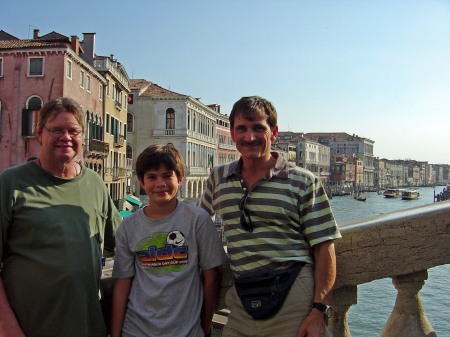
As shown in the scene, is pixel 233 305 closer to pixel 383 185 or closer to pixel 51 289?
pixel 51 289

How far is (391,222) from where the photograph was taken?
1.59m

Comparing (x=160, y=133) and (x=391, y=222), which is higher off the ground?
(x=160, y=133)

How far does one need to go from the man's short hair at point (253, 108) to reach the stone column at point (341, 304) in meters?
0.74

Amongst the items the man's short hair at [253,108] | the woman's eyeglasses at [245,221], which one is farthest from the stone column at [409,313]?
the man's short hair at [253,108]

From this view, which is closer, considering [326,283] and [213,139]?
[326,283]

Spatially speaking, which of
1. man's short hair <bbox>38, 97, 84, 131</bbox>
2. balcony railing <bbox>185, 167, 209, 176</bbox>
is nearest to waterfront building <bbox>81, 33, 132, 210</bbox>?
balcony railing <bbox>185, 167, 209, 176</bbox>

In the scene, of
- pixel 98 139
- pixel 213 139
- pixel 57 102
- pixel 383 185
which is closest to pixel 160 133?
pixel 213 139

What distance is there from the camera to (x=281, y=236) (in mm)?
1501

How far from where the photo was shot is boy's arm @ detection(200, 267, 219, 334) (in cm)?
158

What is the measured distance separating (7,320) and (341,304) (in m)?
1.24

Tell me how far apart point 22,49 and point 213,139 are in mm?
22491

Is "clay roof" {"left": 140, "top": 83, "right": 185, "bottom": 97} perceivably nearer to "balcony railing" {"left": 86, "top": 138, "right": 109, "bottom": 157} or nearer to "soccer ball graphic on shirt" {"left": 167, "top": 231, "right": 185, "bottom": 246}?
"balcony railing" {"left": 86, "top": 138, "right": 109, "bottom": 157}

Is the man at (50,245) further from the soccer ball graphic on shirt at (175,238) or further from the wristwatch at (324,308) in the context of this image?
the wristwatch at (324,308)

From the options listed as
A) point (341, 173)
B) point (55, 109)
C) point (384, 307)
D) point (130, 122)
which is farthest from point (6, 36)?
point (341, 173)
